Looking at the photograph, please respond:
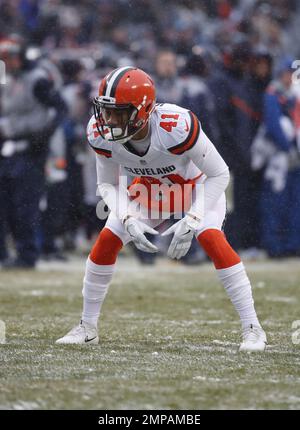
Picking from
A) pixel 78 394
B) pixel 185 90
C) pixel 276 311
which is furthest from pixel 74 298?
pixel 78 394

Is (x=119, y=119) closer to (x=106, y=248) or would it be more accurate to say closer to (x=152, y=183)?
(x=152, y=183)

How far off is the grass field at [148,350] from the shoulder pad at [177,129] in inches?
43.9

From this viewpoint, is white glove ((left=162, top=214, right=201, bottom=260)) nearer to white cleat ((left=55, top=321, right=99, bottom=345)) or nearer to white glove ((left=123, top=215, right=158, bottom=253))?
white glove ((left=123, top=215, right=158, bottom=253))

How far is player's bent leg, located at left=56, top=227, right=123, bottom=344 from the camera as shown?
5.96 metres

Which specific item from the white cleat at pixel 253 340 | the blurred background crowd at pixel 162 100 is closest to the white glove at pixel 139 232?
the white cleat at pixel 253 340

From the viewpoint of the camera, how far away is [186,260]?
11.6 meters

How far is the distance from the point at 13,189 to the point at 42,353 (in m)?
5.45

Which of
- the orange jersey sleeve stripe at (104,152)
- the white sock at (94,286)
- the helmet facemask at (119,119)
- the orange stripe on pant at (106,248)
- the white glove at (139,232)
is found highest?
the helmet facemask at (119,119)

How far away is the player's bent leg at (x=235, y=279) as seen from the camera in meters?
5.74

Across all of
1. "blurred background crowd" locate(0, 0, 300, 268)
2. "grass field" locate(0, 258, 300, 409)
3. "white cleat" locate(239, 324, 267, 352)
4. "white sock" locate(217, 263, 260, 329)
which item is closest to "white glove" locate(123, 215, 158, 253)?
"white sock" locate(217, 263, 260, 329)

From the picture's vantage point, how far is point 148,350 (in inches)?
229

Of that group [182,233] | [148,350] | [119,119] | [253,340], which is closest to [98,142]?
[119,119]

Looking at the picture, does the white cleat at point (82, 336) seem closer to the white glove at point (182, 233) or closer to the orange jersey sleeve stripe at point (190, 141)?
the white glove at point (182, 233)

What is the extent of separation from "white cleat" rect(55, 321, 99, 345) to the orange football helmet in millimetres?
1142
